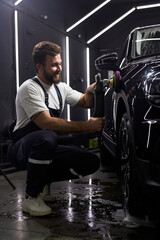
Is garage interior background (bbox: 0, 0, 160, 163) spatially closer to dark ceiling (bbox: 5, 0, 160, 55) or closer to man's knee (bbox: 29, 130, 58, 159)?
dark ceiling (bbox: 5, 0, 160, 55)

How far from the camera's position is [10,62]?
202 inches

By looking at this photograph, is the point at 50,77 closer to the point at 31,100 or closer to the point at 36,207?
the point at 31,100

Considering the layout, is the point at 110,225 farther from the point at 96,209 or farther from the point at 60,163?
the point at 60,163

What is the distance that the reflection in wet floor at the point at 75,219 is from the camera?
2.05m

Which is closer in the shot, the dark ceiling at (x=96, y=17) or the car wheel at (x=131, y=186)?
the car wheel at (x=131, y=186)

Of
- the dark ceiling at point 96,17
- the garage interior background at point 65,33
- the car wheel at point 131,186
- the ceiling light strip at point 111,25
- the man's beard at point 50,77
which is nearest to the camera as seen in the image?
the car wheel at point 131,186

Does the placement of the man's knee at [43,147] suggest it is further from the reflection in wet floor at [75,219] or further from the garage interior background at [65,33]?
the garage interior background at [65,33]

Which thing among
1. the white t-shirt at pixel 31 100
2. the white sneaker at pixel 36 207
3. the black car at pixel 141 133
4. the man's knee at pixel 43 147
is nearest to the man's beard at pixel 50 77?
the white t-shirt at pixel 31 100

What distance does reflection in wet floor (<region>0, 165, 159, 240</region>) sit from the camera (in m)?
2.05

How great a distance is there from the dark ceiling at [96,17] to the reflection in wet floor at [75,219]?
378cm

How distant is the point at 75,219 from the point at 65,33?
5.52 metres

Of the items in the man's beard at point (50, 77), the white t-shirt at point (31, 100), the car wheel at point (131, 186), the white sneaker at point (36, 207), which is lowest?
the white sneaker at point (36, 207)

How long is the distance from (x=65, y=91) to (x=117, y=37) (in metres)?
6.75

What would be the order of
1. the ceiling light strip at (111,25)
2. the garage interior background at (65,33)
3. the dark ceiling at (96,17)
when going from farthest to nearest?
the ceiling light strip at (111,25) → the dark ceiling at (96,17) → the garage interior background at (65,33)
